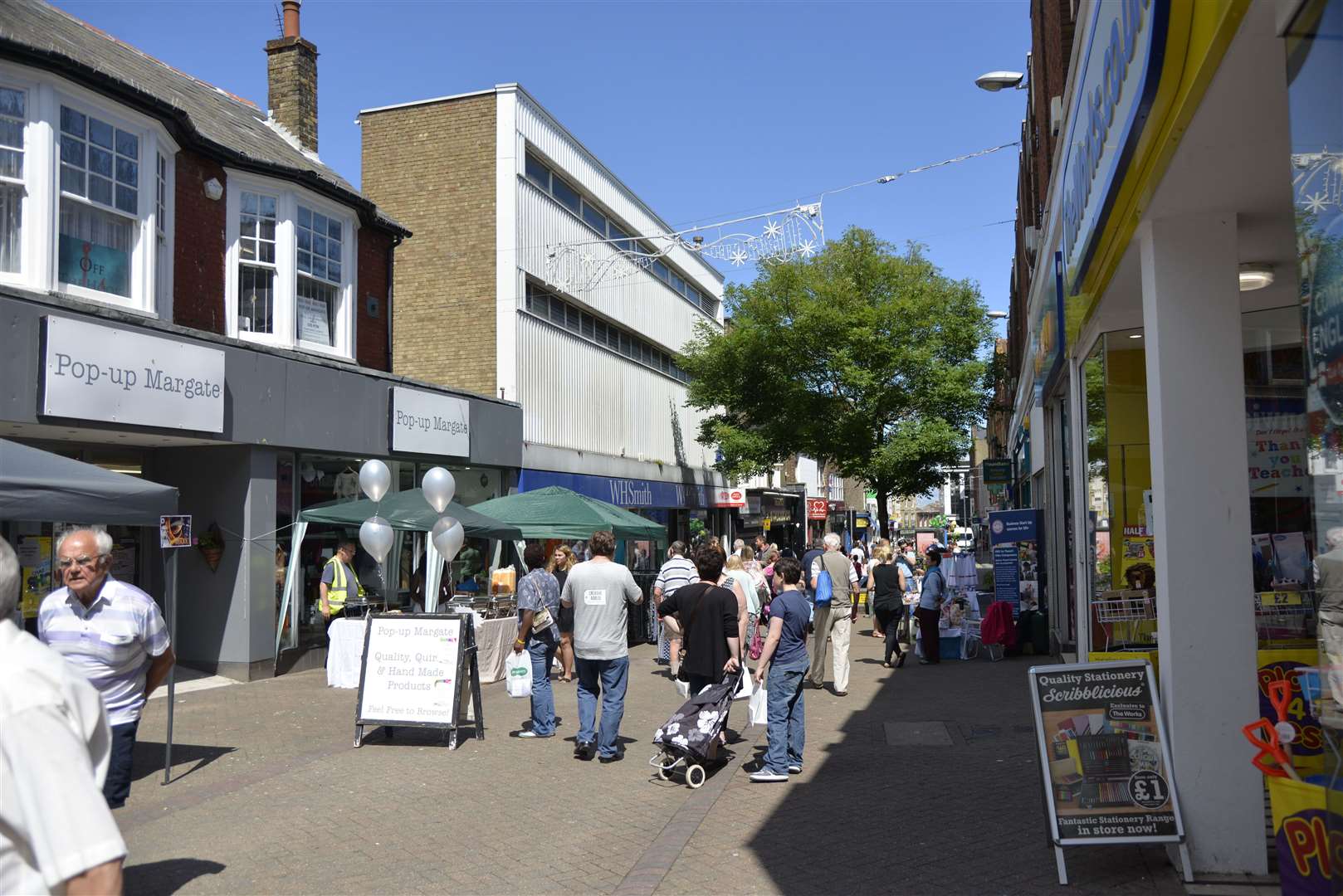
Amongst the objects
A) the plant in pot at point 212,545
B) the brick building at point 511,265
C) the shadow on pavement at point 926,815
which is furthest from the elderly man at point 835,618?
the brick building at point 511,265

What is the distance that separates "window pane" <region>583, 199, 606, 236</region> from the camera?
27.3 metres

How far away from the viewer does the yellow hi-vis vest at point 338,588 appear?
1381 cm

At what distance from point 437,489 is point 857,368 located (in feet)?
56.4

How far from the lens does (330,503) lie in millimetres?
15430

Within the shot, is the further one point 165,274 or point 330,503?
point 330,503

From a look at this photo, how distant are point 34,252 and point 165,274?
7.28 ft

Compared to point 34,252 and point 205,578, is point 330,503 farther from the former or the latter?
point 34,252

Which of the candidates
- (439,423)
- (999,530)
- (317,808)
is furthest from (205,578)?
(999,530)

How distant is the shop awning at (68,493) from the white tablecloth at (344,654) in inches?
200

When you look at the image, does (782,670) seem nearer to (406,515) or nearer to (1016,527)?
A: (406,515)

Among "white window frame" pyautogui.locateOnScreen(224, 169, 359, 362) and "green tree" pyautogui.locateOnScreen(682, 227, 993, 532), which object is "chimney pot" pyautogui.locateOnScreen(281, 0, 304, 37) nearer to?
"white window frame" pyautogui.locateOnScreen(224, 169, 359, 362)

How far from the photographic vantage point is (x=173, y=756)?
354 inches

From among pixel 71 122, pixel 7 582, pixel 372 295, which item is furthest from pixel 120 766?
pixel 372 295

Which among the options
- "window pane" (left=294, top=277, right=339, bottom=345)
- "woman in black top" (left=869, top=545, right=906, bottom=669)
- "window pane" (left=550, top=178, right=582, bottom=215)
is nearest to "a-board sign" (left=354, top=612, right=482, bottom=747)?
"woman in black top" (left=869, top=545, right=906, bottom=669)
